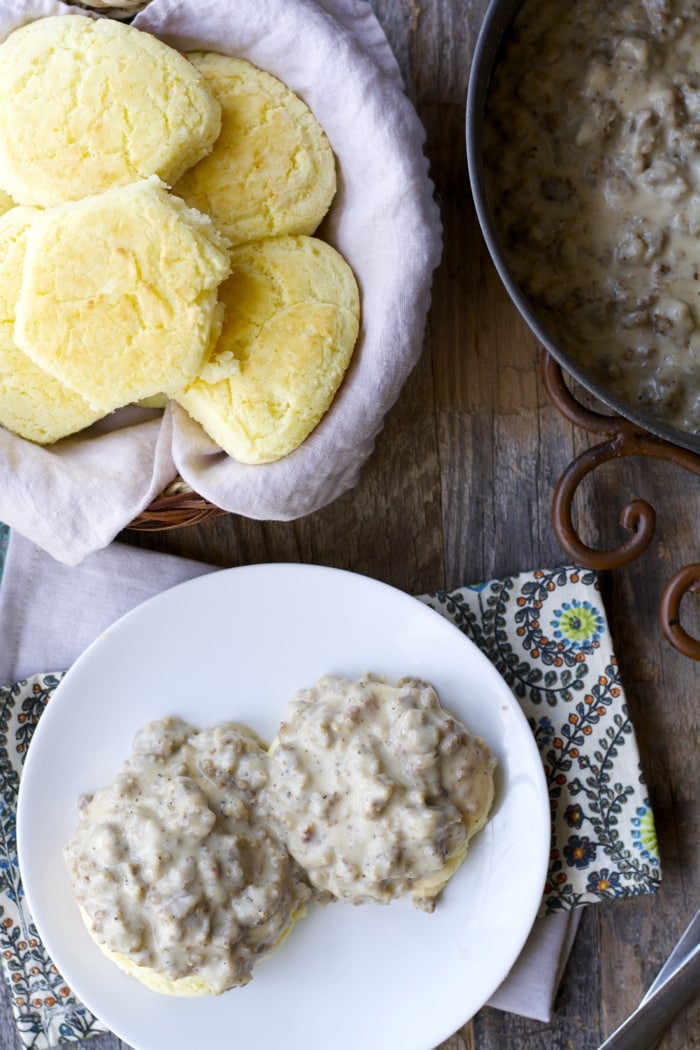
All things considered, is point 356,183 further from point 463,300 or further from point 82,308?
point 82,308

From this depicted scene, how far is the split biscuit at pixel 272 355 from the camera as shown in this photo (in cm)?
142

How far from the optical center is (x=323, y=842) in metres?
1.56

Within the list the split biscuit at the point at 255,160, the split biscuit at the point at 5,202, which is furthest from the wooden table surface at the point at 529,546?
the split biscuit at the point at 5,202

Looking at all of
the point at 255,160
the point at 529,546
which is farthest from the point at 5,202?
the point at 529,546

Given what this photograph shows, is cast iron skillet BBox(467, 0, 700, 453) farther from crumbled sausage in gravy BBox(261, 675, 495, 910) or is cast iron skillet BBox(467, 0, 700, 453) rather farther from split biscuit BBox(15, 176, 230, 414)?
crumbled sausage in gravy BBox(261, 675, 495, 910)

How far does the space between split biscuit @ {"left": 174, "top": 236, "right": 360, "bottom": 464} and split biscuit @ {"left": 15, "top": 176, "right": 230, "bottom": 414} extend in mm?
80

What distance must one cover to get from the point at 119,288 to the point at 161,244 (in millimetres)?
78

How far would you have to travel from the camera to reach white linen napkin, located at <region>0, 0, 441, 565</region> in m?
1.42

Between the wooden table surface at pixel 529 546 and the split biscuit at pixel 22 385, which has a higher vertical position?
the split biscuit at pixel 22 385

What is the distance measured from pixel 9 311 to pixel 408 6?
0.80m

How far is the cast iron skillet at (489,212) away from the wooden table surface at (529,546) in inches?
15.0

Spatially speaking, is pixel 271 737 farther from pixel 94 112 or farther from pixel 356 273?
pixel 94 112

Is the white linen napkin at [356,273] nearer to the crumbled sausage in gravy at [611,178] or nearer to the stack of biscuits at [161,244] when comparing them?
the stack of biscuits at [161,244]

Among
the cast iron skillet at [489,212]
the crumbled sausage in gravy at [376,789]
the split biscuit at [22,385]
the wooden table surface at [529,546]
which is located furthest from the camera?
the wooden table surface at [529,546]
